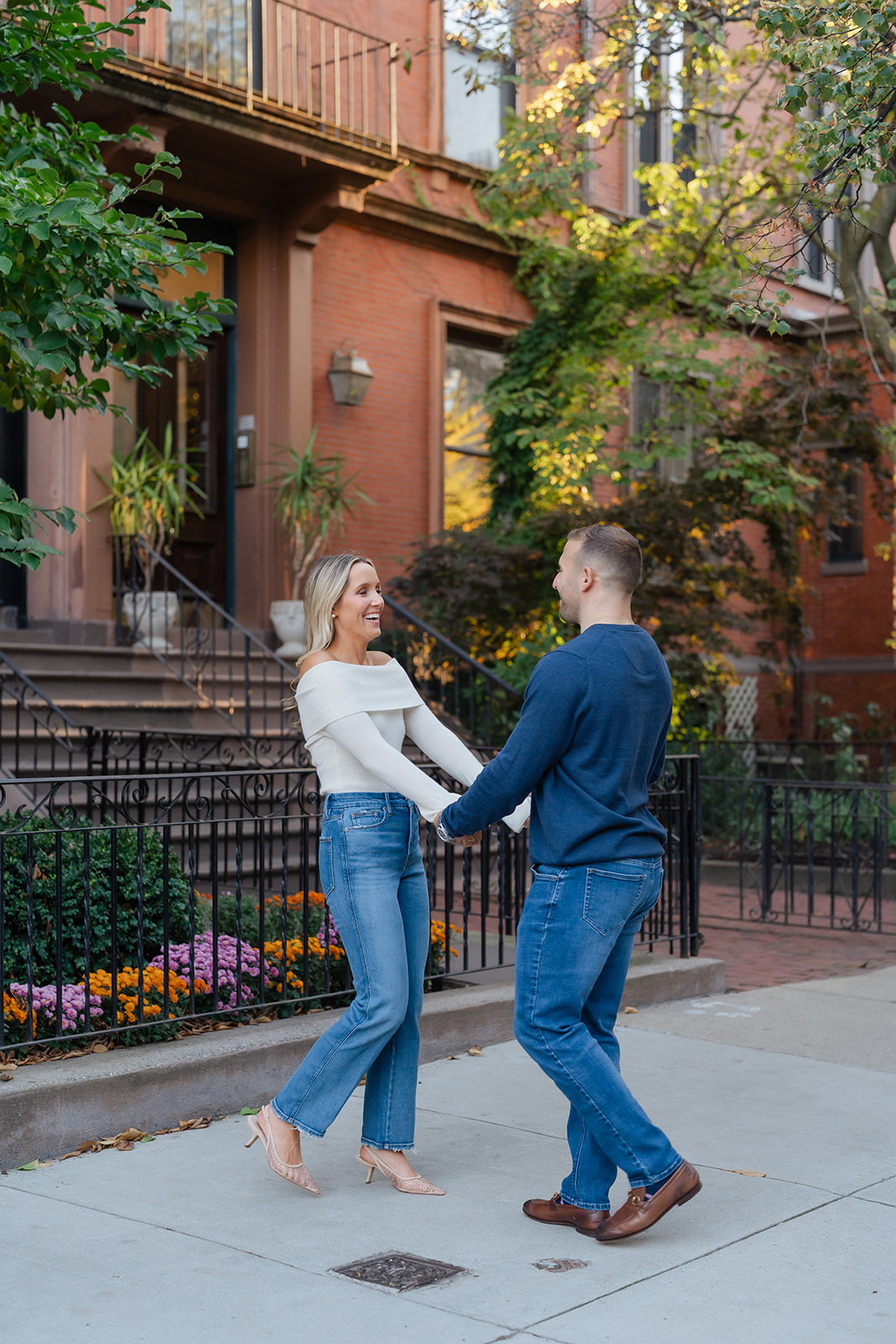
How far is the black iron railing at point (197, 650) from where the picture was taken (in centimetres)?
1093

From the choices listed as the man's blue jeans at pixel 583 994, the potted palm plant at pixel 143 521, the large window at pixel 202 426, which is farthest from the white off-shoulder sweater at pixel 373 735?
the large window at pixel 202 426

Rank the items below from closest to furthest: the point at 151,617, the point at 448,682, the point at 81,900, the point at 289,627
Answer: the point at 81,900 → the point at 151,617 → the point at 289,627 → the point at 448,682

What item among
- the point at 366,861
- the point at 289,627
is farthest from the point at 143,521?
the point at 366,861

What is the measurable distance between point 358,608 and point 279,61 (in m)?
9.88

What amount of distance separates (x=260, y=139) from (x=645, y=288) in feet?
14.3

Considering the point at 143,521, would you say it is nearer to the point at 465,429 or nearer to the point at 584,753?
the point at 465,429

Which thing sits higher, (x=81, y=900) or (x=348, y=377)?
(x=348, y=377)

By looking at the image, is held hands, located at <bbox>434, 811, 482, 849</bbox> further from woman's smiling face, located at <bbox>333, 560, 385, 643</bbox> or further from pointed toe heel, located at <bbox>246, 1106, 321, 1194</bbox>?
pointed toe heel, located at <bbox>246, 1106, 321, 1194</bbox>

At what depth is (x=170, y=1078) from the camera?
512 cm

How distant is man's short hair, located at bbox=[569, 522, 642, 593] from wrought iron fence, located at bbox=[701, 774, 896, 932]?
6431mm

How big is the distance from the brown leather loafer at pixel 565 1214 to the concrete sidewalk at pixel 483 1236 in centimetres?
4

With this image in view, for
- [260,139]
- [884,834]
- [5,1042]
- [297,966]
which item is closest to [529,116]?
[260,139]

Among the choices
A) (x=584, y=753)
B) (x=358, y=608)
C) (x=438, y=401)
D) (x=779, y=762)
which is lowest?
(x=779, y=762)

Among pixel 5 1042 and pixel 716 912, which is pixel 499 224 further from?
pixel 5 1042
